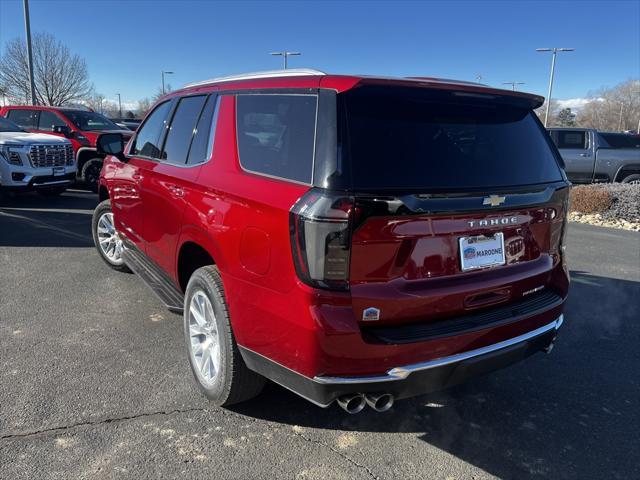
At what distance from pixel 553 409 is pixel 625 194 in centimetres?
925

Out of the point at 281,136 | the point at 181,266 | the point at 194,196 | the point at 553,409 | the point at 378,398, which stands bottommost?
the point at 553,409

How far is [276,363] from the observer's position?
2412 millimetres

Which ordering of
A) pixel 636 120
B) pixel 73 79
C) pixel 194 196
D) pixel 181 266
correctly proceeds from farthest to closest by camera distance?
1. pixel 636 120
2. pixel 73 79
3. pixel 181 266
4. pixel 194 196

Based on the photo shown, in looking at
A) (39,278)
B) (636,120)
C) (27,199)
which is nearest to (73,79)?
(27,199)

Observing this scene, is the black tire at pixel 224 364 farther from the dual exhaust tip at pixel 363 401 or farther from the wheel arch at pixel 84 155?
the wheel arch at pixel 84 155

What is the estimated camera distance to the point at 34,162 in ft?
31.6

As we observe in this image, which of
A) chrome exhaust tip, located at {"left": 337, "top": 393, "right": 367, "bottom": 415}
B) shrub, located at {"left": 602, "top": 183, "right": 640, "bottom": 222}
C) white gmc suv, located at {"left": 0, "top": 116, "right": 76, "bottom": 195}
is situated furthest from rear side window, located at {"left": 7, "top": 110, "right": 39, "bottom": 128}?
shrub, located at {"left": 602, "top": 183, "right": 640, "bottom": 222}

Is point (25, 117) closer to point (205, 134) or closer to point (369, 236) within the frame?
point (205, 134)

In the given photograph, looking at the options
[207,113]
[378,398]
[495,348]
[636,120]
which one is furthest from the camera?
[636,120]

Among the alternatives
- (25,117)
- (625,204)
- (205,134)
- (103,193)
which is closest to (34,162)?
(25,117)

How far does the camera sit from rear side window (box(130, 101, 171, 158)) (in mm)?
4066

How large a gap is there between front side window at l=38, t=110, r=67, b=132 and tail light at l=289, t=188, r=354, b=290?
11.6m

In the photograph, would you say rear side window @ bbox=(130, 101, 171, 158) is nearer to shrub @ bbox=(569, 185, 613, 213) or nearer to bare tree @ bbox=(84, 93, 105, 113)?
shrub @ bbox=(569, 185, 613, 213)

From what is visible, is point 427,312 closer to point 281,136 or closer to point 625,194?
point 281,136
